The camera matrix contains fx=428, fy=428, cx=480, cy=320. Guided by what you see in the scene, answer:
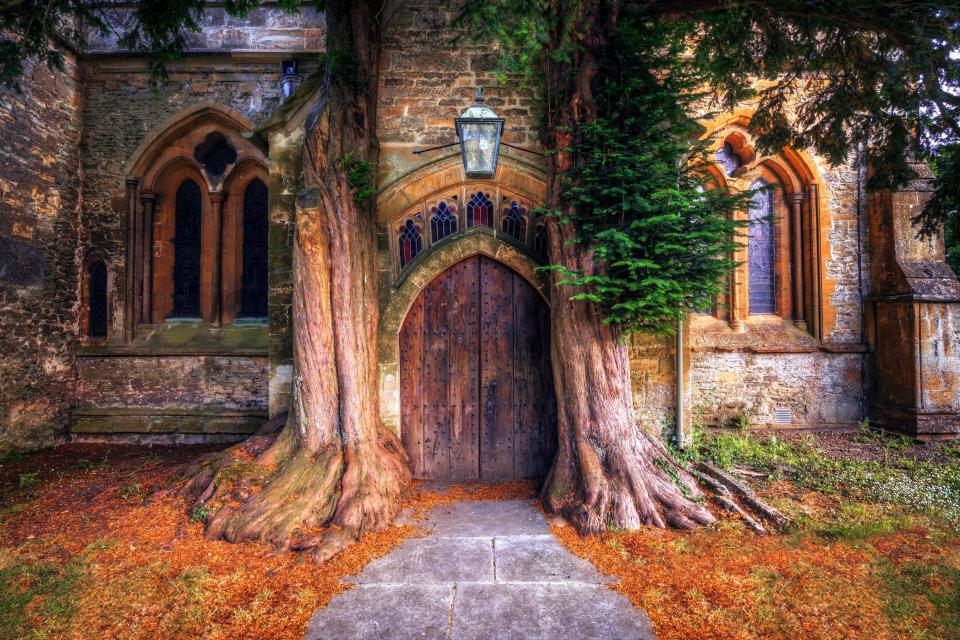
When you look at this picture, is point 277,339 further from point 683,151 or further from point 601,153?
point 683,151

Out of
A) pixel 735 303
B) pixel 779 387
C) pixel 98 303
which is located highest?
pixel 98 303

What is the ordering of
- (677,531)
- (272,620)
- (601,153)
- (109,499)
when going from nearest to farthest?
1. (272,620)
2. (677,531)
3. (601,153)
4. (109,499)

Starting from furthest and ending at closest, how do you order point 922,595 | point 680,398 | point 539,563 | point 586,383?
point 680,398
point 586,383
point 539,563
point 922,595

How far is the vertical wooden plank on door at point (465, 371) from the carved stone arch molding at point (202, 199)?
4874 millimetres

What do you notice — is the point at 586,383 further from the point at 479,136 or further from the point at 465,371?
the point at 479,136

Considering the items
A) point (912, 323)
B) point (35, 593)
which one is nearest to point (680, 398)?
point (912, 323)

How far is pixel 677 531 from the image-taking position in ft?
12.3

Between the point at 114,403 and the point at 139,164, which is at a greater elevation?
the point at 139,164

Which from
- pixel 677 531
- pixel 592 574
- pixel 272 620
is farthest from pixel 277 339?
pixel 677 531

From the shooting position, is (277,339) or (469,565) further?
(277,339)

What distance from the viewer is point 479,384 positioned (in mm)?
5078

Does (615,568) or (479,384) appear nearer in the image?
(615,568)

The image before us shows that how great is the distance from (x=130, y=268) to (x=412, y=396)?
6.02m

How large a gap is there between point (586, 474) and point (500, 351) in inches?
65.9
